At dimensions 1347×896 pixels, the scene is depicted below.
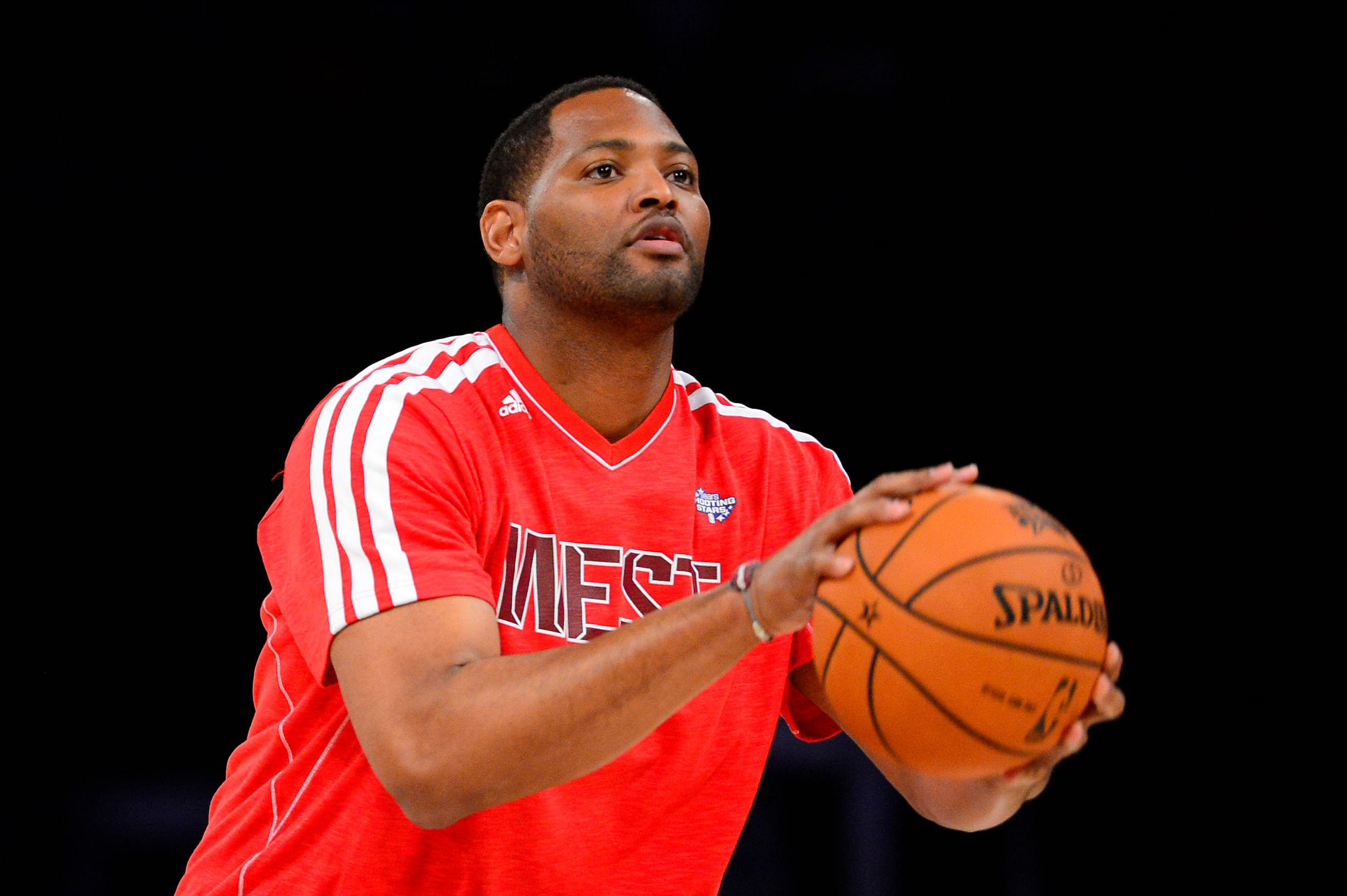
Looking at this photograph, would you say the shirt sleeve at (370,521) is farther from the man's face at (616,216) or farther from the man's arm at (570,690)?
the man's face at (616,216)

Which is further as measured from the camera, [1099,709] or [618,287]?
[618,287]

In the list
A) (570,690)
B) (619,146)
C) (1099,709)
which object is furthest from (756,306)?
(570,690)

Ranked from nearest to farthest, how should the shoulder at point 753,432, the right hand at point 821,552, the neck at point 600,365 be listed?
the right hand at point 821,552 → the neck at point 600,365 → the shoulder at point 753,432

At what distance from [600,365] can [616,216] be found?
1.01 ft

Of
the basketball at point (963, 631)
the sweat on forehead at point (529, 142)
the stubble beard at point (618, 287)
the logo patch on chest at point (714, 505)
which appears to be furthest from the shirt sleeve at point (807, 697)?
the sweat on forehead at point (529, 142)

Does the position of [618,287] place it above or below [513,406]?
above

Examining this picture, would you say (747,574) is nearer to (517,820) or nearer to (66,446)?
(517,820)

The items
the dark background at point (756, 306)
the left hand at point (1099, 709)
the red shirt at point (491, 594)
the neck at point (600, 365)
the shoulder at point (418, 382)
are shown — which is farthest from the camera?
the dark background at point (756, 306)

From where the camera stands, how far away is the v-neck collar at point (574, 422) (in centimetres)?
251

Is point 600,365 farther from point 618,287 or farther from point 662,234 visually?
point 662,234

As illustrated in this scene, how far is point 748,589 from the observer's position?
176cm

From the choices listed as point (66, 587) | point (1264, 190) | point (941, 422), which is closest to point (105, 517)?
point (66, 587)

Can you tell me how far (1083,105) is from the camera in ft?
18.6

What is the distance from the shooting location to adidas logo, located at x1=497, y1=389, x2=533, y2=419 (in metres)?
2.45
